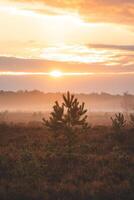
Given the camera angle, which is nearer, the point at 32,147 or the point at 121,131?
the point at 32,147

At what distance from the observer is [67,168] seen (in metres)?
19.1

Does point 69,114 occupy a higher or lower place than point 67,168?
higher

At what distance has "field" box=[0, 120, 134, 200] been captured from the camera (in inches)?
587

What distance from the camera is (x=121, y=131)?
90.4 feet

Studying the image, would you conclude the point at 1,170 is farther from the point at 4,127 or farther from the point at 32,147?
the point at 4,127

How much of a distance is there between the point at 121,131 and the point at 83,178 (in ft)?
35.9

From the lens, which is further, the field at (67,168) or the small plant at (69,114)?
the small plant at (69,114)

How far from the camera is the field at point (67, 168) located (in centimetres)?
1491

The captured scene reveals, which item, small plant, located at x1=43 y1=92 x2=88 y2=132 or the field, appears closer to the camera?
the field

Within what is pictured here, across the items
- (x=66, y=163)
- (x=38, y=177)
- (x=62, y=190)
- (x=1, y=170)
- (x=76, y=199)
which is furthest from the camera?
(x=66, y=163)

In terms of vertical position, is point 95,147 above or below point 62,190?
above

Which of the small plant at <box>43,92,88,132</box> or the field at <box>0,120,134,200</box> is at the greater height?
the small plant at <box>43,92,88,132</box>

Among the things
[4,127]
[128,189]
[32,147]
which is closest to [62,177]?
[128,189]

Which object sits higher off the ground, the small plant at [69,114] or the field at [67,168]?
the small plant at [69,114]
